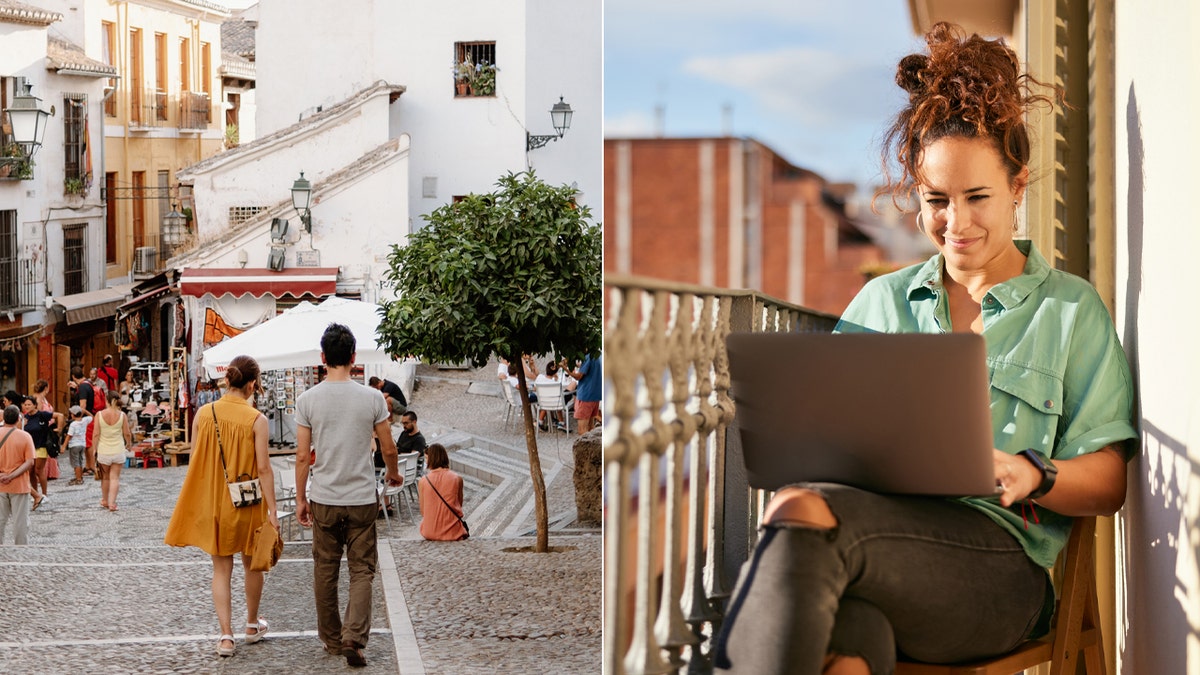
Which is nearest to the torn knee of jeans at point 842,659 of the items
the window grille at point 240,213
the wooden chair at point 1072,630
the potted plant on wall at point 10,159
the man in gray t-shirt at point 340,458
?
the wooden chair at point 1072,630

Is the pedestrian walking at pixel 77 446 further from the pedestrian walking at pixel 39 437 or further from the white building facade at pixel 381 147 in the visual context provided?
the white building facade at pixel 381 147

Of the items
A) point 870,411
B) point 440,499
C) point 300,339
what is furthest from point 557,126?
point 870,411

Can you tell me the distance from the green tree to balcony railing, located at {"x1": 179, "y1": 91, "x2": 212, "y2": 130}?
13916mm

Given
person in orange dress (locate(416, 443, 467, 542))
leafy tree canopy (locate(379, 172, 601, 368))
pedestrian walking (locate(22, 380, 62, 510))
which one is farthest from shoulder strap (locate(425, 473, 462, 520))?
pedestrian walking (locate(22, 380, 62, 510))

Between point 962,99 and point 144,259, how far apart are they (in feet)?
58.0

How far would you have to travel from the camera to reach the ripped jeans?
145 cm

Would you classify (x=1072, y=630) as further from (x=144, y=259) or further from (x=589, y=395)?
(x=144, y=259)

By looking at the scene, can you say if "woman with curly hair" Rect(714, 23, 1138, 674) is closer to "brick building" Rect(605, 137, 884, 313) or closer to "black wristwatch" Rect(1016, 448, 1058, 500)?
"black wristwatch" Rect(1016, 448, 1058, 500)

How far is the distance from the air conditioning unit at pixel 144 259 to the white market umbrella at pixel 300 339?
32.4ft

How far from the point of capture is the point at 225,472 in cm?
427

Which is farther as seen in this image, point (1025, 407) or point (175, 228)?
point (175, 228)

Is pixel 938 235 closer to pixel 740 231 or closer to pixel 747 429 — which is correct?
pixel 740 231

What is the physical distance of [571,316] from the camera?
633cm

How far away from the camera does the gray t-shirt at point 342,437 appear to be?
414 cm
